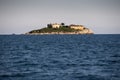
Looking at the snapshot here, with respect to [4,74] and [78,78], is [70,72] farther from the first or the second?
[4,74]

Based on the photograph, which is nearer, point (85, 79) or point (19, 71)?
point (85, 79)

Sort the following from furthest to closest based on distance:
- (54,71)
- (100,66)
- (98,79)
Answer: (100,66), (54,71), (98,79)

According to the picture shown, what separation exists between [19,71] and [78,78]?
262 inches

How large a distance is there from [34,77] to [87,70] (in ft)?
20.6

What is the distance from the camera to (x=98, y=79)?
24719 mm

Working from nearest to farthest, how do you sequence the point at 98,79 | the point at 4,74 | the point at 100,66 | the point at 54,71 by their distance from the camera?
the point at 98,79 < the point at 4,74 < the point at 54,71 < the point at 100,66

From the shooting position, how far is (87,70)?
29500mm

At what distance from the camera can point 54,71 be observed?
1136 inches

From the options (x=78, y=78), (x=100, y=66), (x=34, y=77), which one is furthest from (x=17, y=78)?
→ (x=100, y=66)

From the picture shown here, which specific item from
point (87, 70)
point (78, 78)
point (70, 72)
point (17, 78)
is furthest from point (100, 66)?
point (17, 78)

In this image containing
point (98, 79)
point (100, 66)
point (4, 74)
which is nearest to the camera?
point (98, 79)

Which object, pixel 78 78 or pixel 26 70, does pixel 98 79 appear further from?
pixel 26 70

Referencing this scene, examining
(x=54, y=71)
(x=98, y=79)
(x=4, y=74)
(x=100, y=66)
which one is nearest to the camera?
(x=98, y=79)

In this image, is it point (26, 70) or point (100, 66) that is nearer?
point (26, 70)
